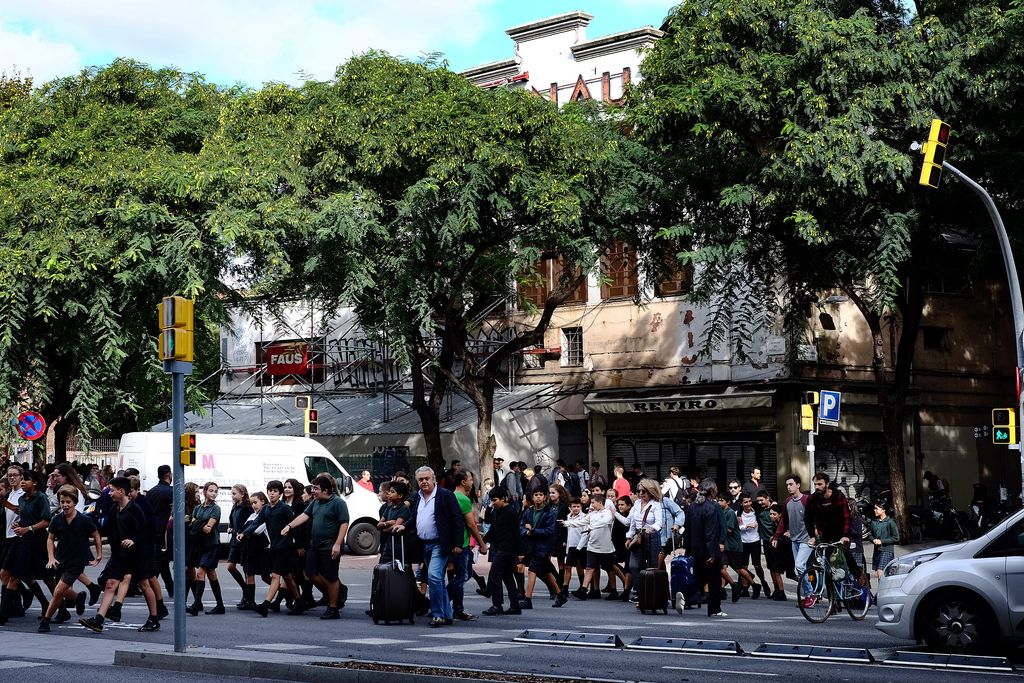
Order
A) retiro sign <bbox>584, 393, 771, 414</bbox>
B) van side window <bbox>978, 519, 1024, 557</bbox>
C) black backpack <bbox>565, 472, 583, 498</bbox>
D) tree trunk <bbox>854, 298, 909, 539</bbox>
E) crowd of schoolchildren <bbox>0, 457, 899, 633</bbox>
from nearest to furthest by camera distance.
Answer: van side window <bbox>978, 519, 1024, 557</bbox> < crowd of schoolchildren <bbox>0, 457, 899, 633</bbox> < tree trunk <bbox>854, 298, 909, 539</bbox> < black backpack <bbox>565, 472, 583, 498</bbox> < retiro sign <bbox>584, 393, 771, 414</bbox>

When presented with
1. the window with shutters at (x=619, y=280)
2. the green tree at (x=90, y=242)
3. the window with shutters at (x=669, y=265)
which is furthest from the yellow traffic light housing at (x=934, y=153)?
the window with shutters at (x=619, y=280)

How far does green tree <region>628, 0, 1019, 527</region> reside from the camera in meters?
26.0

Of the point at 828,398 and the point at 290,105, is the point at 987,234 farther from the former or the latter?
the point at 290,105

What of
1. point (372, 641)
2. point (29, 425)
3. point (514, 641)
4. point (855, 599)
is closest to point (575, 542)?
point (855, 599)

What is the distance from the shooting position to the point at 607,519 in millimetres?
19656

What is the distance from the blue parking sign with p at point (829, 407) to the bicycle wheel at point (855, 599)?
7337 mm

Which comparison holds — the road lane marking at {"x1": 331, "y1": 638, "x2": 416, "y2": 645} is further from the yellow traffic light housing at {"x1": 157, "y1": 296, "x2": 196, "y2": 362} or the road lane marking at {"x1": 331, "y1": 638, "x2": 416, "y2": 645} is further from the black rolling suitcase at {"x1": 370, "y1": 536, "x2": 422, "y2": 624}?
the yellow traffic light housing at {"x1": 157, "y1": 296, "x2": 196, "y2": 362}

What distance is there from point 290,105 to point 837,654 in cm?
2470

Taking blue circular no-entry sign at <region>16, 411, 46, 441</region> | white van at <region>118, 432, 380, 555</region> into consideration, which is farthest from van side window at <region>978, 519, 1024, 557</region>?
blue circular no-entry sign at <region>16, 411, 46, 441</region>

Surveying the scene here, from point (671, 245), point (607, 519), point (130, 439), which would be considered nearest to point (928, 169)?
point (607, 519)

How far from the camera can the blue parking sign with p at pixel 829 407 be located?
970 inches

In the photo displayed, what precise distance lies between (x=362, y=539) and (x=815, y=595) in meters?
13.7

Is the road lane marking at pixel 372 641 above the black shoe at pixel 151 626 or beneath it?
beneath

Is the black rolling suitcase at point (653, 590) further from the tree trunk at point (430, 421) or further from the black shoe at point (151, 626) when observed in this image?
the tree trunk at point (430, 421)
